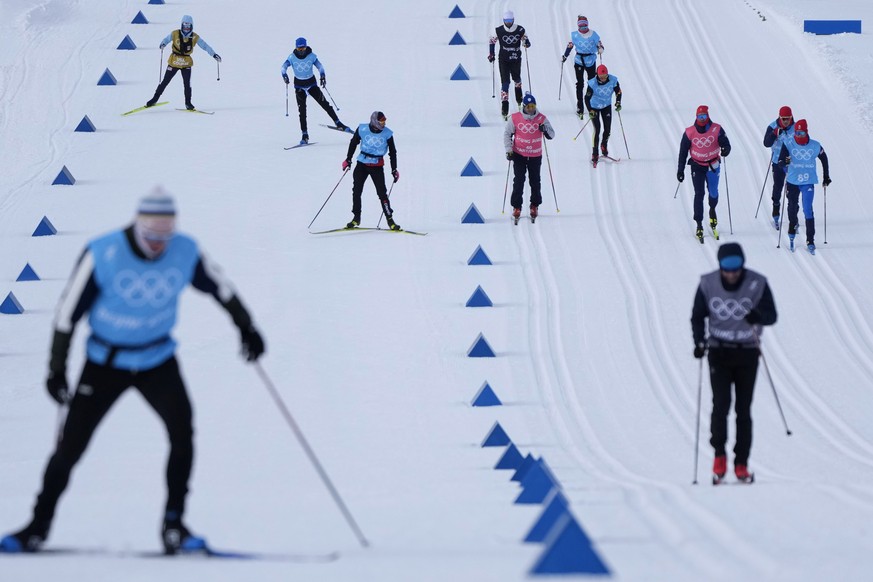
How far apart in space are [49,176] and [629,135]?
8368 millimetres

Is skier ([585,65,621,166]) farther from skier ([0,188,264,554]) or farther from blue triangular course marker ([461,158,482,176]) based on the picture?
skier ([0,188,264,554])

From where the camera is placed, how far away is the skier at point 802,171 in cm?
1622

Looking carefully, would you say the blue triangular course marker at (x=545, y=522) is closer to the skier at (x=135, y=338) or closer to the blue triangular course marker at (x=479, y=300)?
the skier at (x=135, y=338)

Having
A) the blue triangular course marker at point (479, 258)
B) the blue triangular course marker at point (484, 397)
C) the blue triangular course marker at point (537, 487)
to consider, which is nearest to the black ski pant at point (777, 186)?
the blue triangular course marker at point (479, 258)

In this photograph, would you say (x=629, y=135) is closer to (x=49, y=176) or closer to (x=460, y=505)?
(x=49, y=176)

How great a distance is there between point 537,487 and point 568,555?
8.91 feet

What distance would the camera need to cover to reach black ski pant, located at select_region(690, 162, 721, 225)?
1672 cm

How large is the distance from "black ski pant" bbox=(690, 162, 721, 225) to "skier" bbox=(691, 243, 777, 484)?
8.02 m

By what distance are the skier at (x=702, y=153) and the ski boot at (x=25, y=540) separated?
1119cm

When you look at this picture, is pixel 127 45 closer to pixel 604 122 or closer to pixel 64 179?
pixel 64 179

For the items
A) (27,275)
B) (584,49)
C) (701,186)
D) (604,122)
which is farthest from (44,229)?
(584,49)

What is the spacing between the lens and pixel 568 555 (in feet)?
17.8

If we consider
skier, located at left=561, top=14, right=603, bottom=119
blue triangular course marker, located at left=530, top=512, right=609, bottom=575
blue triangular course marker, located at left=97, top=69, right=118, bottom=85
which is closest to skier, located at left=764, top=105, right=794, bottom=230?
skier, located at left=561, top=14, right=603, bottom=119

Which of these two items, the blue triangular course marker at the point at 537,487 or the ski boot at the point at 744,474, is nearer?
the blue triangular course marker at the point at 537,487
